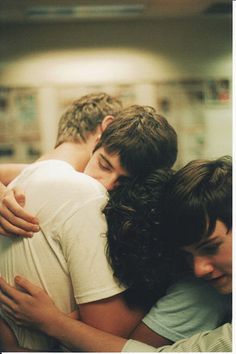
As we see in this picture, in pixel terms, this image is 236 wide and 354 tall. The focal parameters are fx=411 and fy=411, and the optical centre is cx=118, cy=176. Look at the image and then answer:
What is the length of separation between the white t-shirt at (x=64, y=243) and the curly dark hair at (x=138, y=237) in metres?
0.03

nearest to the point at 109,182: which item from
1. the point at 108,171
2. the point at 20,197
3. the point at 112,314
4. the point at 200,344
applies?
the point at 108,171

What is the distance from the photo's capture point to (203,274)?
113 cm

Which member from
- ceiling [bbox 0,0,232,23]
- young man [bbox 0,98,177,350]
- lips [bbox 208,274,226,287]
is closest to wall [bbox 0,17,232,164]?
ceiling [bbox 0,0,232,23]

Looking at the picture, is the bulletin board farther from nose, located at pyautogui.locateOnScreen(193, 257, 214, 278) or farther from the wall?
nose, located at pyautogui.locateOnScreen(193, 257, 214, 278)

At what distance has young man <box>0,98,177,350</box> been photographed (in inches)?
44.1

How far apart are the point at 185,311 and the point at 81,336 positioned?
30 cm

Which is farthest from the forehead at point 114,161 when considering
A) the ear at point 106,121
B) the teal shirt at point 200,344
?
the teal shirt at point 200,344

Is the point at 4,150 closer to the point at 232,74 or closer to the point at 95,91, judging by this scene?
→ the point at 95,91

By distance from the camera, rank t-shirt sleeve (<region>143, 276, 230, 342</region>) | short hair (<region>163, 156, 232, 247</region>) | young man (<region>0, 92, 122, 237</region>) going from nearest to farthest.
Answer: short hair (<region>163, 156, 232, 247</region>), t-shirt sleeve (<region>143, 276, 230, 342</region>), young man (<region>0, 92, 122, 237</region>)

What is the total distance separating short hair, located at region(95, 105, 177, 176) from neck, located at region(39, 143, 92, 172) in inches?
2.0

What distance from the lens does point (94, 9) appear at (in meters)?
1.29

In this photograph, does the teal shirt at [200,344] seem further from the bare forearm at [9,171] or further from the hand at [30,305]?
the bare forearm at [9,171]

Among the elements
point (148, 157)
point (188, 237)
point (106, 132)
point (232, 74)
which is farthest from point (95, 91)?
point (188, 237)

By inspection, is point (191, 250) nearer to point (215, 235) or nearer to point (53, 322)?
point (215, 235)
